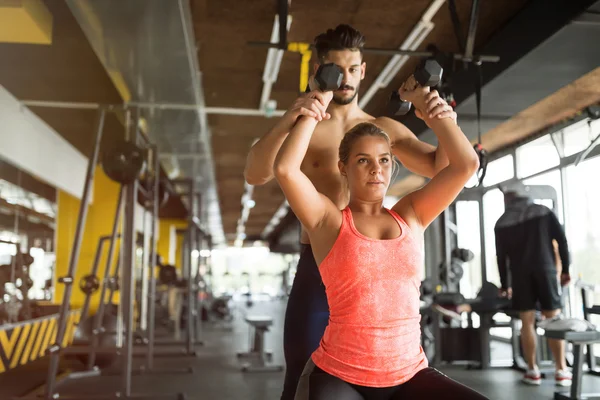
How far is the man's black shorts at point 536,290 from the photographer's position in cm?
405

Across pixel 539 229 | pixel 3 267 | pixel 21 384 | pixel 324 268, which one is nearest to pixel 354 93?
pixel 324 268

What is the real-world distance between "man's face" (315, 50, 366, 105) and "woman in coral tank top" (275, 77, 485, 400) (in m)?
0.22

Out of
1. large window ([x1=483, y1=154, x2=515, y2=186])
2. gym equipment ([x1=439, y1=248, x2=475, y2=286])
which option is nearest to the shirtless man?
large window ([x1=483, y1=154, x2=515, y2=186])

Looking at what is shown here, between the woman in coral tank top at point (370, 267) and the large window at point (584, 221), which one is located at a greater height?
the large window at point (584, 221)

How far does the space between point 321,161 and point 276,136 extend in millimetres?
279

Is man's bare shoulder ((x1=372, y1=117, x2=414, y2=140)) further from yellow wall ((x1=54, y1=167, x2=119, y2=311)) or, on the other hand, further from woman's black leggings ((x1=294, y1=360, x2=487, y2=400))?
yellow wall ((x1=54, y1=167, x2=119, y2=311))

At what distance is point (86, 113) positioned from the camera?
18.1 ft

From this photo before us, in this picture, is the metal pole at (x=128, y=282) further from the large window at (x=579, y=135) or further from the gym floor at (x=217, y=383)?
the large window at (x=579, y=135)

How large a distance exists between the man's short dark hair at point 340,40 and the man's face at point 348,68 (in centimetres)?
1

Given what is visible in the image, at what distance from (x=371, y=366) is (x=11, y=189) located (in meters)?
4.28

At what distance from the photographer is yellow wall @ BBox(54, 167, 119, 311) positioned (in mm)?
6844

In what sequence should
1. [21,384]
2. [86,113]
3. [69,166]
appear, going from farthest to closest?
[69,166] < [86,113] < [21,384]

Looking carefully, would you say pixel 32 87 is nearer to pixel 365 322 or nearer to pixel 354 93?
pixel 354 93

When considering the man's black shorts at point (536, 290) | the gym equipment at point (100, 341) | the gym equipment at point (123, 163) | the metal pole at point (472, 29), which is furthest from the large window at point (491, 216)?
the gym equipment at point (100, 341)
